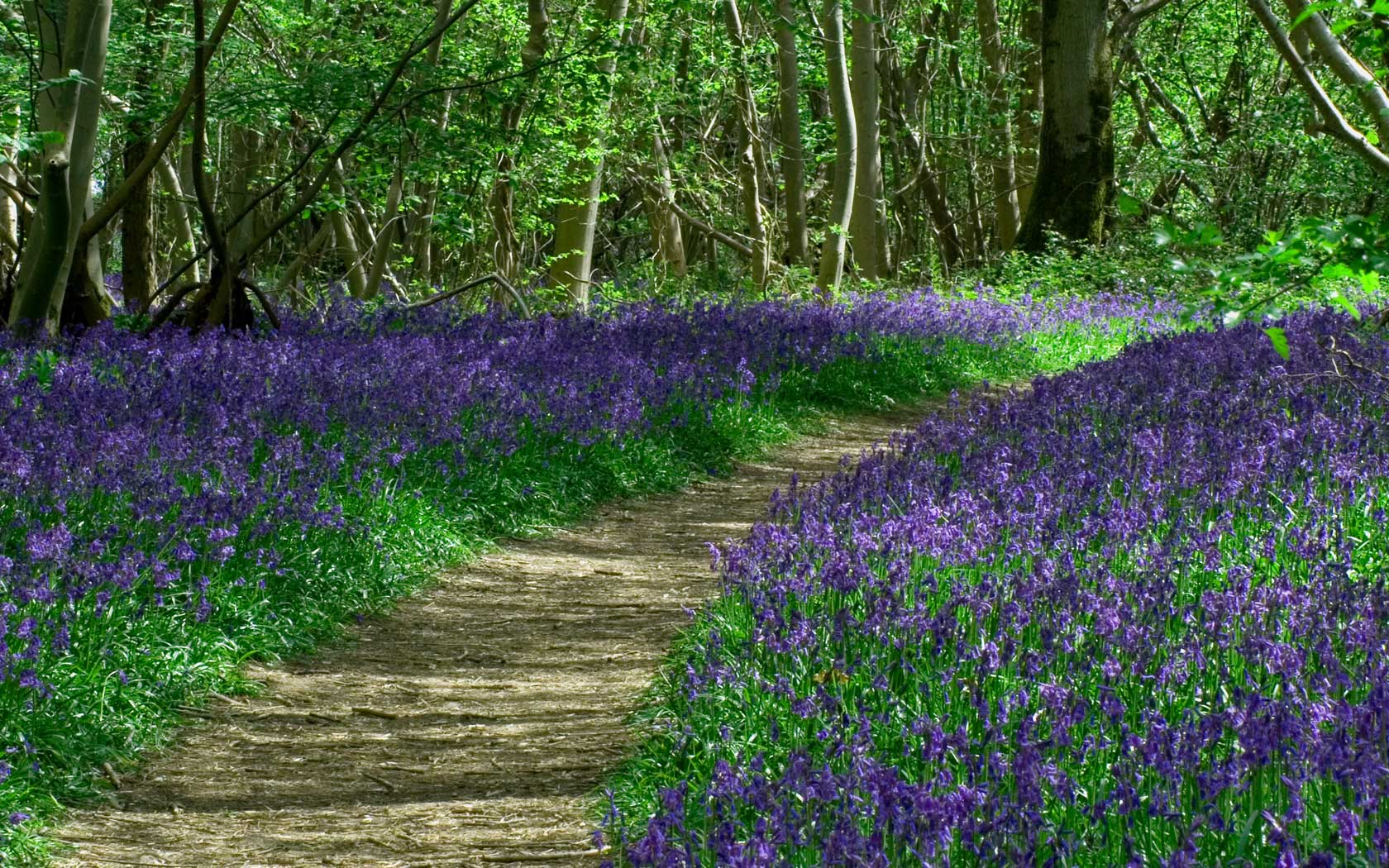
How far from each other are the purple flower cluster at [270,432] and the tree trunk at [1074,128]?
389 inches

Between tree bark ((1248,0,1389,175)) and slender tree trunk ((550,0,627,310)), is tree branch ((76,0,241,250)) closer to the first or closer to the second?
slender tree trunk ((550,0,627,310))

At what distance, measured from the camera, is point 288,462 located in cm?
699

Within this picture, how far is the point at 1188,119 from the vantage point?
33875mm

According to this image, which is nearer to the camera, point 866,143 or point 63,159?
point 63,159

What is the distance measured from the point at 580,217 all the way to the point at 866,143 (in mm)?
5877

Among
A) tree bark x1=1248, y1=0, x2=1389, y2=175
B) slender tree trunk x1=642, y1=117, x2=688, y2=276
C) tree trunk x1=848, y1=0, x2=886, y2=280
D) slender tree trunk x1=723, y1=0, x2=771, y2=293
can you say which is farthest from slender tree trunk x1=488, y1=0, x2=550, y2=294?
tree bark x1=1248, y1=0, x2=1389, y2=175

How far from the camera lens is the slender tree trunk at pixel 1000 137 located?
28297 millimetres

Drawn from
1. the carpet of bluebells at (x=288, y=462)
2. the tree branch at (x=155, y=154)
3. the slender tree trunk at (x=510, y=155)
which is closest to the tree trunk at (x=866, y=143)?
the slender tree trunk at (x=510, y=155)

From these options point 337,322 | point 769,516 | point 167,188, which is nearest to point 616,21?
point 337,322

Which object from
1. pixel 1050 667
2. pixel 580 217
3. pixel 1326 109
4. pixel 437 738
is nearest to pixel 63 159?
pixel 437 738

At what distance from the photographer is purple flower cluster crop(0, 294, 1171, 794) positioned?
517cm

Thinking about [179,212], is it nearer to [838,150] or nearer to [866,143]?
[838,150]

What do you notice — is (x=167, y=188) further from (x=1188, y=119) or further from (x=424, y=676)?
(x=1188, y=119)

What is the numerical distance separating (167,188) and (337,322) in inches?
272
